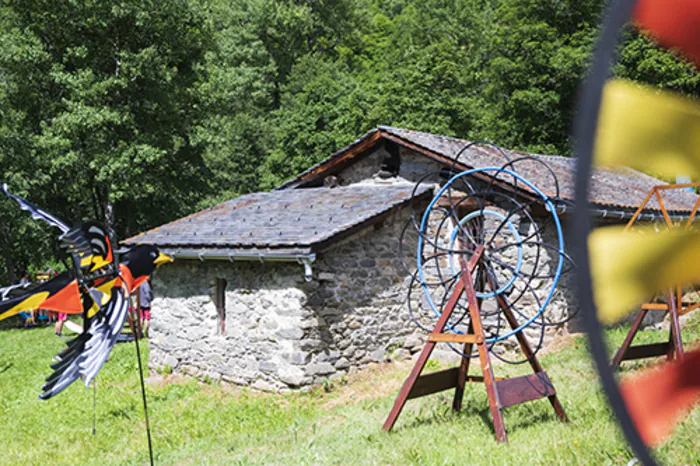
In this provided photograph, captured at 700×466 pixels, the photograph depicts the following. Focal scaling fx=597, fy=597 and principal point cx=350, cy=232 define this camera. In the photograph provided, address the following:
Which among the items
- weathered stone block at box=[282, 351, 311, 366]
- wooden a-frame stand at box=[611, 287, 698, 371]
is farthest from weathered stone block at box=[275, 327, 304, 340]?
wooden a-frame stand at box=[611, 287, 698, 371]

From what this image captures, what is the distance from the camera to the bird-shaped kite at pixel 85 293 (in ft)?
16.6

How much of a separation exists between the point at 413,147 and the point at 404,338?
3.34 m

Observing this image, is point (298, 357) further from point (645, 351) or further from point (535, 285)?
point (645, 351)

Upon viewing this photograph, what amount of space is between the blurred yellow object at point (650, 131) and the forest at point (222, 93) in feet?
35.9

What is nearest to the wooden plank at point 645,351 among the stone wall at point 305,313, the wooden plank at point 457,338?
the wooden plank at point 457,338

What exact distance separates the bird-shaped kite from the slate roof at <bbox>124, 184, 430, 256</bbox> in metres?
3.09

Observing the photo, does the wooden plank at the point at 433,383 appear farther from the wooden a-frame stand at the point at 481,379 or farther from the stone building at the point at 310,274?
the stone building at the point at 310,274

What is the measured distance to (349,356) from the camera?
927 centimetres

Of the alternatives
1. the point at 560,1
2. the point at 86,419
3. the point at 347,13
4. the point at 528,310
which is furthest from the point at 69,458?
the point at 347,13

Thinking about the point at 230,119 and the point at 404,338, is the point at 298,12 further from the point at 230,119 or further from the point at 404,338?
the point at 404,338

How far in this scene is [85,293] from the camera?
5668mm

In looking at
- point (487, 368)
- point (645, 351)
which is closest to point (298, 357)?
point (487, 368)

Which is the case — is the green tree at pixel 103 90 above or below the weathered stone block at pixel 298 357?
above

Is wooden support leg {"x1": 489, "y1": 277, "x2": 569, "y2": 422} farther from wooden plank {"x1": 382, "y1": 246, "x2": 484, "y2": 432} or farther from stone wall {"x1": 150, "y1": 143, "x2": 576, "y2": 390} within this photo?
stone wall {"x1": 150, "y1": 143, "x2": 576, "y2": 390}
